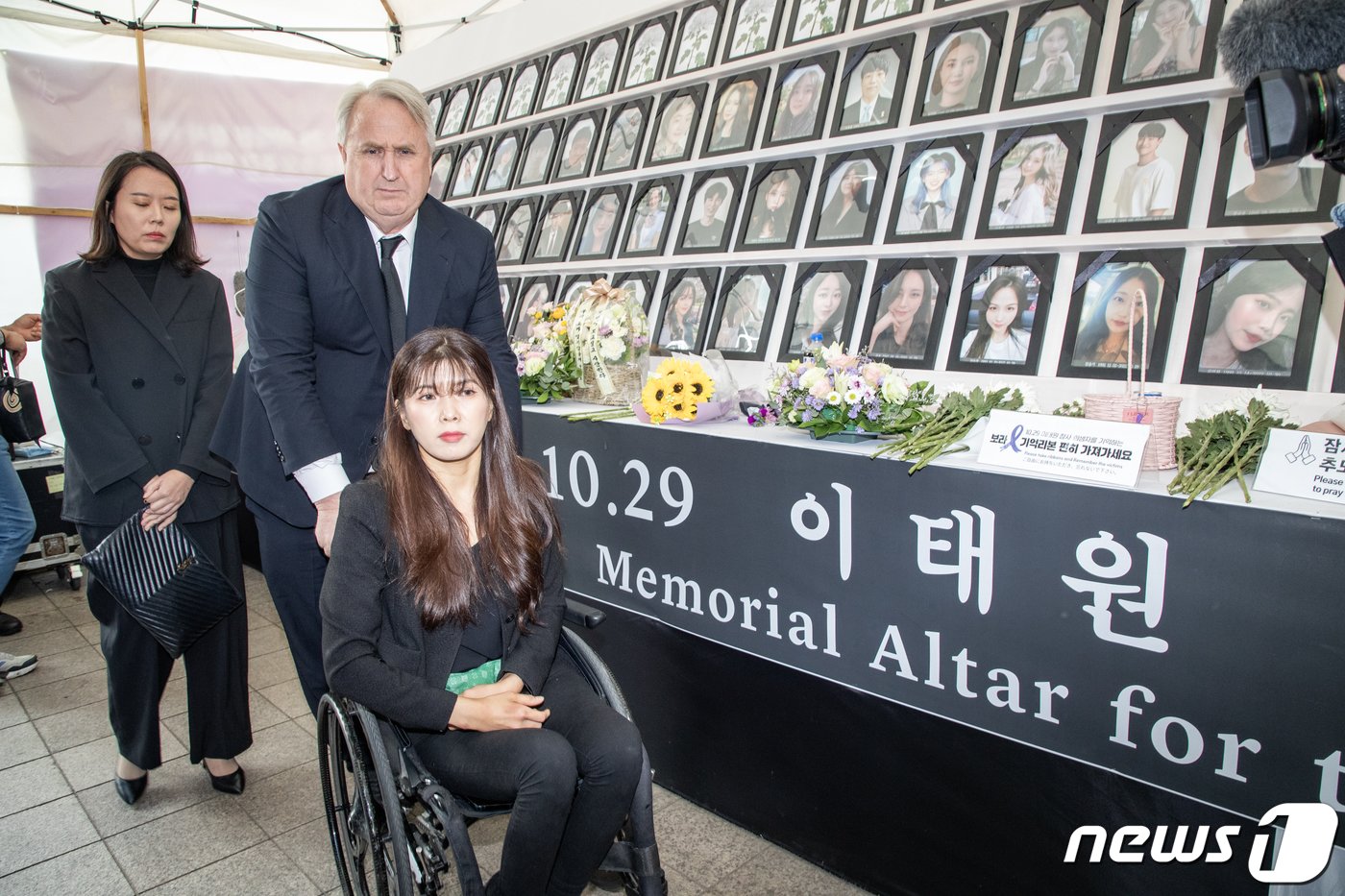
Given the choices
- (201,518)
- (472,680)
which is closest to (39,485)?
(201,518)

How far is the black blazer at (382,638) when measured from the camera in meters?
1.46

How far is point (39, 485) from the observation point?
14.0ft

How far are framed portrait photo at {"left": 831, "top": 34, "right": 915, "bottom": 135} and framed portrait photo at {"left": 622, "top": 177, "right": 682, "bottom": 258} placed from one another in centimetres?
71

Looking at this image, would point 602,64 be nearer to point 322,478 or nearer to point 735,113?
point 735,113

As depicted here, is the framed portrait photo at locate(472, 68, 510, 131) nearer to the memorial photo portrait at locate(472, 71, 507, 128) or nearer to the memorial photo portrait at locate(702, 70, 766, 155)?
the memorial photo portrait at locate(472, 71, 507, 128)

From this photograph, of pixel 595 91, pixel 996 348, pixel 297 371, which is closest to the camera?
pixel 297 371

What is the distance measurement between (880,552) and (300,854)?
1661mm

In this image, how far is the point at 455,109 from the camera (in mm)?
4301

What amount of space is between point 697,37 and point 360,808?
2716mm

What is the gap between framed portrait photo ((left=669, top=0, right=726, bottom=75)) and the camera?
9.86ft

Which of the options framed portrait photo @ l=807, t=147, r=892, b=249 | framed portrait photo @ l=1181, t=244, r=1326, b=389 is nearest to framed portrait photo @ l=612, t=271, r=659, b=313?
framed portrait photo @ l=807, t=147, r=892, b=249

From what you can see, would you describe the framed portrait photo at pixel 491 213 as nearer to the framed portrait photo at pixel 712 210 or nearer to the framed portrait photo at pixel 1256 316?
the framed portrait photo at pixel 712 210

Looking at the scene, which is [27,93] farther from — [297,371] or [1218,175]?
[1218,175]

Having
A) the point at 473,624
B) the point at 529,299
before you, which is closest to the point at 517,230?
the point at 529,299
